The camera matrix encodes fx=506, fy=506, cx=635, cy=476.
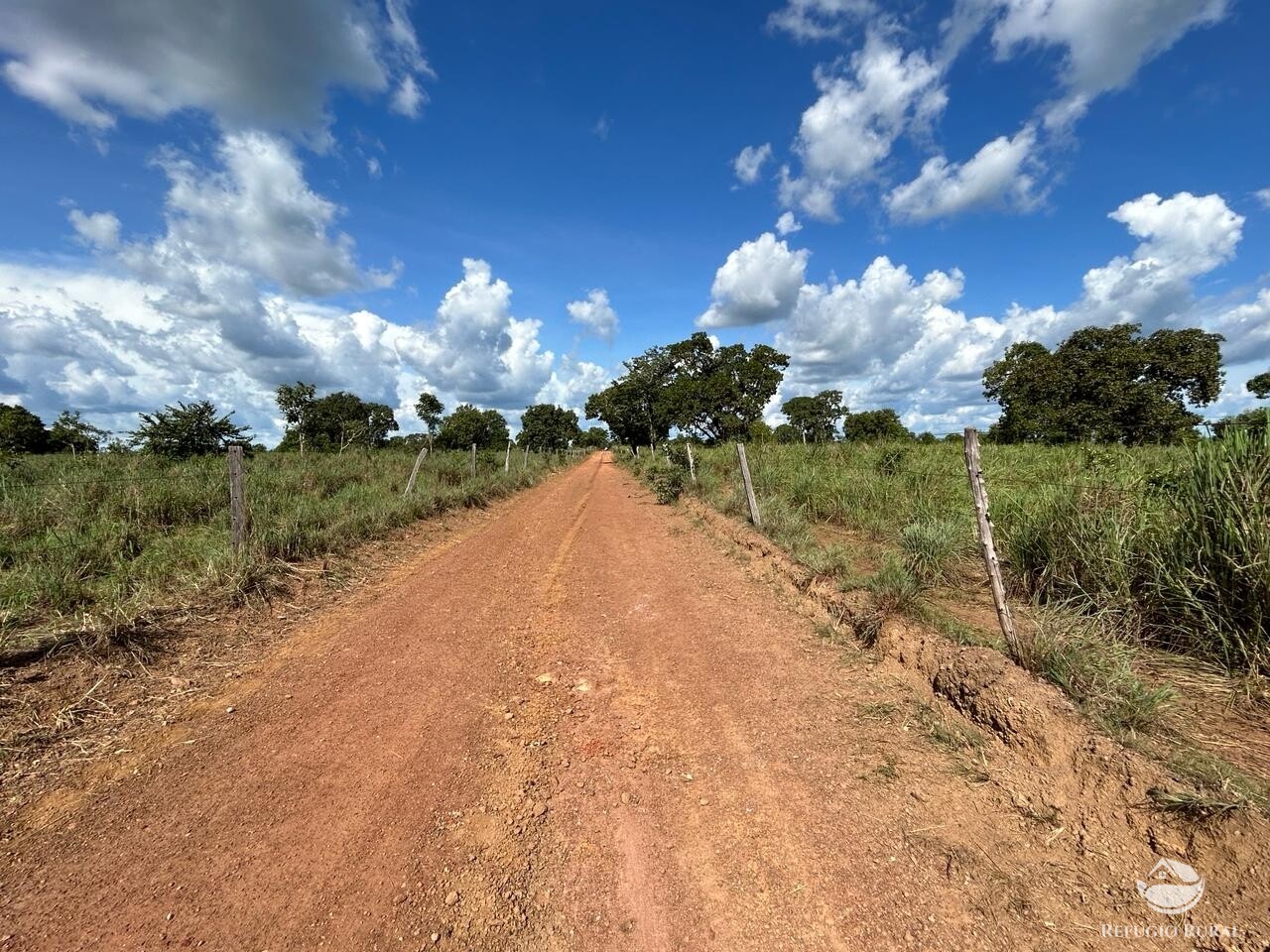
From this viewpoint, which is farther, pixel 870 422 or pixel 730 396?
pixel 870 422

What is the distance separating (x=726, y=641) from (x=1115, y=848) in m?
3.02

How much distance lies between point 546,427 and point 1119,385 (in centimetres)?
5533

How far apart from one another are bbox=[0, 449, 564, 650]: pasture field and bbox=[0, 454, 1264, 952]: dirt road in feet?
5.39

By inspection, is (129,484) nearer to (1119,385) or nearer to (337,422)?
(1119,385)

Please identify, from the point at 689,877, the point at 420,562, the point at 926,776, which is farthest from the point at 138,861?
the point at 420,562

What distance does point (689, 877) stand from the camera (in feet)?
7.79

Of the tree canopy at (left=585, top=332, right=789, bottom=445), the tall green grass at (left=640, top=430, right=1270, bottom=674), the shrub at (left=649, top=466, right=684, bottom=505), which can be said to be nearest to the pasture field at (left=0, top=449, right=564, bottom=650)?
the shrub at (left=649, top=466, right=684, bottom=505)

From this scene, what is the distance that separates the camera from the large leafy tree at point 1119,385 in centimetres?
3041

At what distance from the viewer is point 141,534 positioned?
6.89 m

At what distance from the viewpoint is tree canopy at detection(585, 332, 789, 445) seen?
39.4 m

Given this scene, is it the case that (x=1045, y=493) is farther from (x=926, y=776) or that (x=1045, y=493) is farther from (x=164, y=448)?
(x=164, y=448)

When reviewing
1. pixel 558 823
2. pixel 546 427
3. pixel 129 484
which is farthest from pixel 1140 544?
pixel 546 427

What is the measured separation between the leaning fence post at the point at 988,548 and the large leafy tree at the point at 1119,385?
3451cm

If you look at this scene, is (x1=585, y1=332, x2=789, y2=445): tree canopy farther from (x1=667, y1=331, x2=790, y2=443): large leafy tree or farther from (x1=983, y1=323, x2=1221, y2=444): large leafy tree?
(x1=983, y1=323, x2=1221, y2=444): large leafy tree
